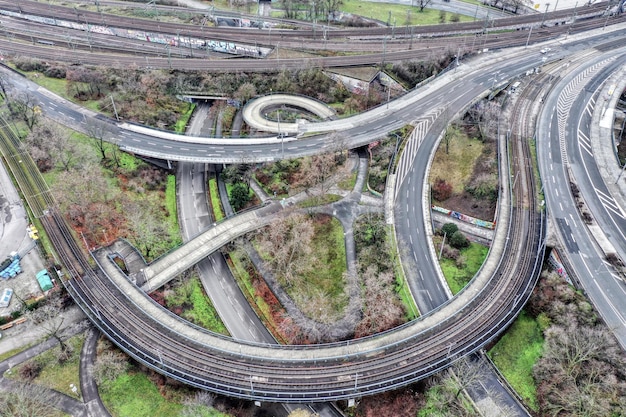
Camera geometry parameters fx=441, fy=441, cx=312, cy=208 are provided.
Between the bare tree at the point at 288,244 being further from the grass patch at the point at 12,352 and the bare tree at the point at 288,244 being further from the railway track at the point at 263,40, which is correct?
the railway track at the point at 263,40

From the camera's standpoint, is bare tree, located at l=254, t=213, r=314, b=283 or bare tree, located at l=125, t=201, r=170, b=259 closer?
bare tree, located at l=254, t=213, r=314, b=283

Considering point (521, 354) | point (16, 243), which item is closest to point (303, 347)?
point (521, 354)

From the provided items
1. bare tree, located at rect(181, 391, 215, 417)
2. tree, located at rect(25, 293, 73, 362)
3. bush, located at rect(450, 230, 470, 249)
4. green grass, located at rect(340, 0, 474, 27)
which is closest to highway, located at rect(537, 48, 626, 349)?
bush, located at rect(450, 230, 470, 249)

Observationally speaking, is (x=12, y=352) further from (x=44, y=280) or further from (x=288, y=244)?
(x=288, y=244)

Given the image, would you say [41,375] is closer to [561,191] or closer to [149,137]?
[149,137]

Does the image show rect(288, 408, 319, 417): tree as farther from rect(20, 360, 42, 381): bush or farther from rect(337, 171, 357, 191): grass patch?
rect(337, 171, 357, 191): grass patch

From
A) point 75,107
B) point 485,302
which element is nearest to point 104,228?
point 75,107

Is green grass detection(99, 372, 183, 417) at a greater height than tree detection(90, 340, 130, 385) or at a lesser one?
lesser
